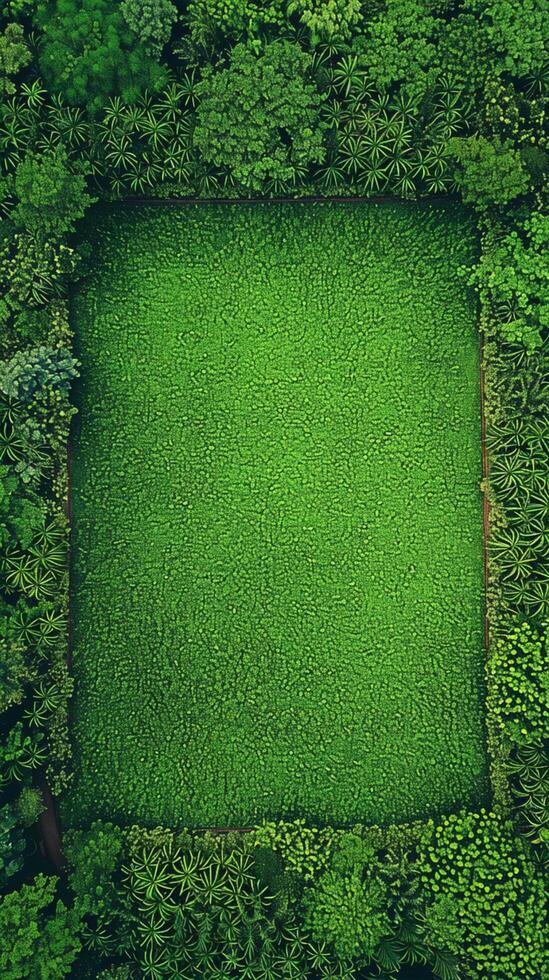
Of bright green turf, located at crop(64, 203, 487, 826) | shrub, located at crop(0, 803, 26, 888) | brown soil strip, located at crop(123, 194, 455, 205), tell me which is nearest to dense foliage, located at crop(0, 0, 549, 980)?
shrub, located at crop(0, 803, 26, 888)

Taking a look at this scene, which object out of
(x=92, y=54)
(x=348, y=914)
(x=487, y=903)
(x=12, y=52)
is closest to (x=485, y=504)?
(x=487, y=903)

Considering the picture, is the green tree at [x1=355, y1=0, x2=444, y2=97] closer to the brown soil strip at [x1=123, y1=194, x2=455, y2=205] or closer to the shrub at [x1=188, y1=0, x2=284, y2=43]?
the shrub at [x1=188, y1=0, x2=284, y2=43]

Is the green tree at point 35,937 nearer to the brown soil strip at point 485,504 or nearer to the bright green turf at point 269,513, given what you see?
the bright green turf at point 269,513

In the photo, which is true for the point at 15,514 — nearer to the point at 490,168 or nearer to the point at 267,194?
the point at 267,194

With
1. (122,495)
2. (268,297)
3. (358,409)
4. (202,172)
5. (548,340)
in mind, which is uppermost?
(202,172)

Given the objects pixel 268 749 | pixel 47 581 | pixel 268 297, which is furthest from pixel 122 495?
pixel 268 749

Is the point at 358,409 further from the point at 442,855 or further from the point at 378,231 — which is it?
the point at 442,855

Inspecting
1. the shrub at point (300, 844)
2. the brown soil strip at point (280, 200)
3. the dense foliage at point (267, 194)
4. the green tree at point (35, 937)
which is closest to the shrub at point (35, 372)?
the dense foliage at point (267, 194)
